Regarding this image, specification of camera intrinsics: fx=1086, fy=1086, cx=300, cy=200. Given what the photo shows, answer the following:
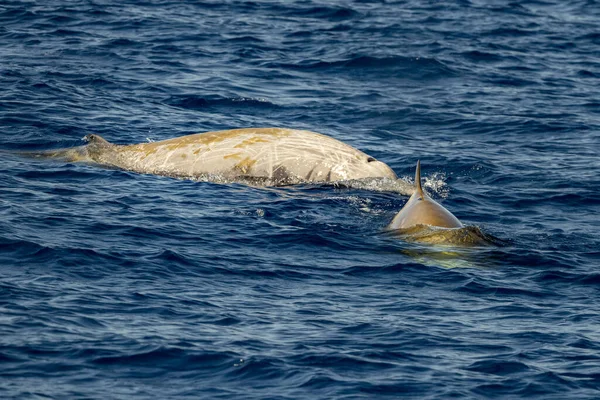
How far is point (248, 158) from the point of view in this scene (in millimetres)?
18875

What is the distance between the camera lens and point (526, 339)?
12.4 metres

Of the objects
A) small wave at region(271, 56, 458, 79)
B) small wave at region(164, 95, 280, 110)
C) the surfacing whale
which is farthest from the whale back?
small wave at region(271, 56, 458, 79)

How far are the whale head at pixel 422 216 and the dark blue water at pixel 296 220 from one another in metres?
0.44

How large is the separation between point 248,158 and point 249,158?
0.02 metres

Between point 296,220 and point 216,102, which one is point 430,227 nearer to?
point 296,220

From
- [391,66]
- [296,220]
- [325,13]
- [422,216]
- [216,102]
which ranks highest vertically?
[325,13]

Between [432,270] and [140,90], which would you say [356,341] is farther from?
[140,90]

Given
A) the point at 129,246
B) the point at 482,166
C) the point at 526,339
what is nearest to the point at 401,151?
the point at 482,166

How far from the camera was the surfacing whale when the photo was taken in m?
15.4

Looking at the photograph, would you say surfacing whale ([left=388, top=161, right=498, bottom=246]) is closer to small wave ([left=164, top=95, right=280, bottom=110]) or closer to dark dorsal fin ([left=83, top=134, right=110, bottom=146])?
dark dorsal fin ([left=83, top=134, right=110, bottom=146])

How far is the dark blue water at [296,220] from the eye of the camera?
11430 millimetres

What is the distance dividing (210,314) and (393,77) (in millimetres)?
16633

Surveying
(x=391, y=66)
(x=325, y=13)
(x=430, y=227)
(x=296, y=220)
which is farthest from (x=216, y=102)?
(x=430, y=227)

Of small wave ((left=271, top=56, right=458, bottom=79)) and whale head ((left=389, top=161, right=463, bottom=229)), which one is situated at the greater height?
small wave ((left=271, top=56, right=458, bottom=79))
